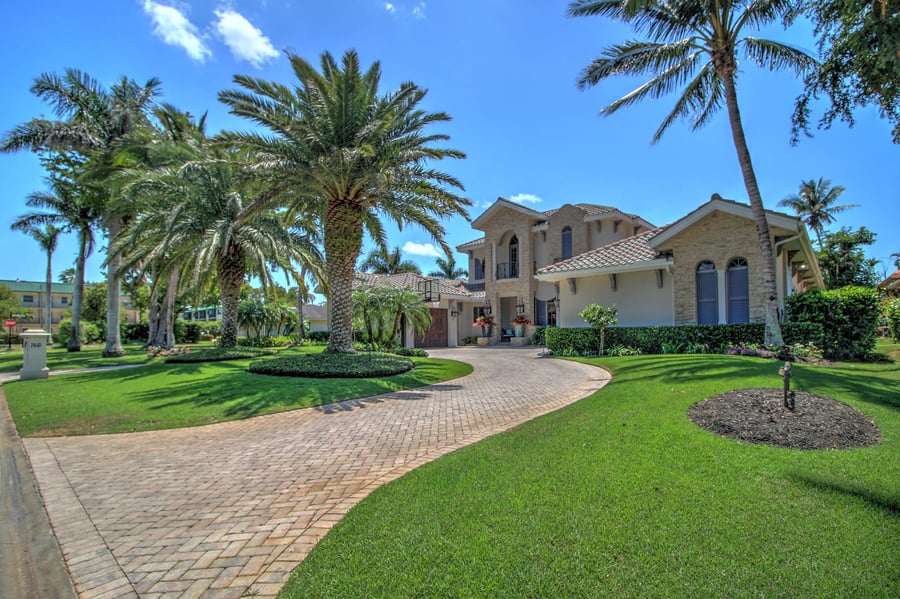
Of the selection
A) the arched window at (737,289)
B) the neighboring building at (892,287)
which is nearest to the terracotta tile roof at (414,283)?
the arched window at (737,289)

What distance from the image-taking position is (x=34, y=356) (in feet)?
46.3

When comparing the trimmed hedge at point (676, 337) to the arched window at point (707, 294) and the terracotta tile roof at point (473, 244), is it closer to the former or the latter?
the arched window at point (707, 294)

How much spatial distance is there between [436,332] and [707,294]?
16.3 m

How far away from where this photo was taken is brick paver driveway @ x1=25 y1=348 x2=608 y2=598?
129 inches

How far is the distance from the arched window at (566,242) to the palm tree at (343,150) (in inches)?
529

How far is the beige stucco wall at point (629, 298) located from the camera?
18281mm

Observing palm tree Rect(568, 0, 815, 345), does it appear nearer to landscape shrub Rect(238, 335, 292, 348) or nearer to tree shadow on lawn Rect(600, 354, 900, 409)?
tree shadow on lawn Rect(600, 354, 900, 409)

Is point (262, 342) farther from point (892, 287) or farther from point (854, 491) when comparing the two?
point (892, 287)

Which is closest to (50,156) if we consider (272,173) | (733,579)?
(272,173)

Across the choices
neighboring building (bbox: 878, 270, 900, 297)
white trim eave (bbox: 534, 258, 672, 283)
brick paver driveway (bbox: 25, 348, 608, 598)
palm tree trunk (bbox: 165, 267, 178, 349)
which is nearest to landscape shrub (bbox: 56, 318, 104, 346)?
palm tree trunk (bbox: 165, 267, 178, 349)

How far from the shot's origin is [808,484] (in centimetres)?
389

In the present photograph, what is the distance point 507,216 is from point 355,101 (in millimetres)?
17138

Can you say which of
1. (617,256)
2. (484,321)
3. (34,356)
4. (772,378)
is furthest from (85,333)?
(772,378)

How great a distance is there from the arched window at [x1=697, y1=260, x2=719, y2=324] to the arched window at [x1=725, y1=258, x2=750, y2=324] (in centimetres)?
42
